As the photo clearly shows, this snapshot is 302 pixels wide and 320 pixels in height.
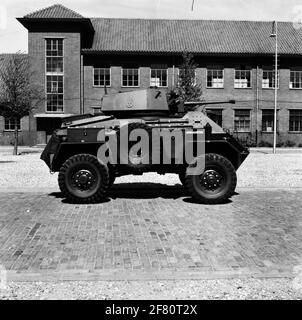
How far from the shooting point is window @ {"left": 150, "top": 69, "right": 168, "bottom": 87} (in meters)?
38.0

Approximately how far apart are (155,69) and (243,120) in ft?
27.8

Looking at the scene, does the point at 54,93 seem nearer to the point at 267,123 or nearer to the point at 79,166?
the point at 267,123

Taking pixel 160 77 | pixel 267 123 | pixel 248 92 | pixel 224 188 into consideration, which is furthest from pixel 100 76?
pixel 224 188

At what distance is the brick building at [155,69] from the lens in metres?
36.3

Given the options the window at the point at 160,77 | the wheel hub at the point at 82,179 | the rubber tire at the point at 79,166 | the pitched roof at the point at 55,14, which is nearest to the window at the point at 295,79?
the window at the point at 160,77

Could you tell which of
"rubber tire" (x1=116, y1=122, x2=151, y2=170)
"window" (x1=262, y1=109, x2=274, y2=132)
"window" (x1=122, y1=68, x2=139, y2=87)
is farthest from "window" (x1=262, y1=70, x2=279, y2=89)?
"rubber tire" (x1=116, y1=122, x2=151, y2=170)

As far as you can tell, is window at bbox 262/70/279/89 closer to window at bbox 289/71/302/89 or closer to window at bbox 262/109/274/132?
window at bbox 289/71/302/89

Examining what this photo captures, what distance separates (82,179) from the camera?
31.1ft

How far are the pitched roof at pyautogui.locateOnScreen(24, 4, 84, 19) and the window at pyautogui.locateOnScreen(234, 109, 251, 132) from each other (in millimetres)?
14893

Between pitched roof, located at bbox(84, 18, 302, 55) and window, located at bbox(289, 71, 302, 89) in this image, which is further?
window, located at bbox(289, 71, 302, 89)

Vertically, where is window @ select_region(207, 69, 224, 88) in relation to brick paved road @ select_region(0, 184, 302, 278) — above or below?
above

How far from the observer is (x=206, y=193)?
31.1 feet

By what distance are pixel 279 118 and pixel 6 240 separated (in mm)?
34519

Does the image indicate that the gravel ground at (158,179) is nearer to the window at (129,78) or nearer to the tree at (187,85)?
the tree at (187,85)
